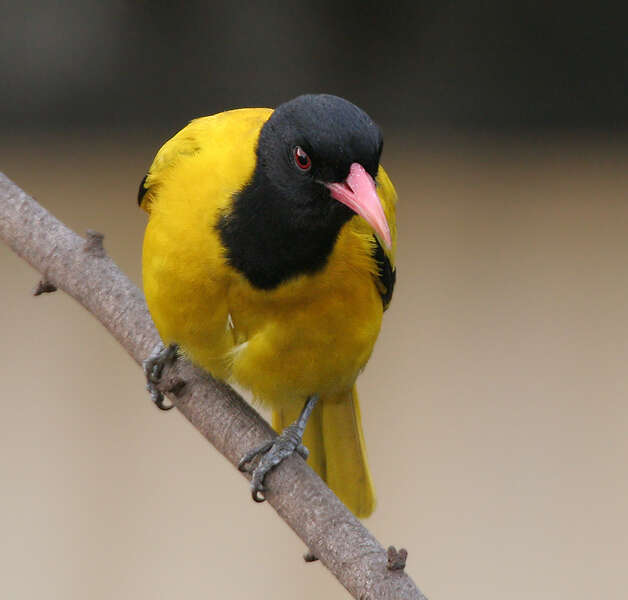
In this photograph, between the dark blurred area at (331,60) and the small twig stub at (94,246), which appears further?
the dark blurred area at (331,60)

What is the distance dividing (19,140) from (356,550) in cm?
299

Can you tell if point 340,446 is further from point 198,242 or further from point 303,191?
point 303,191

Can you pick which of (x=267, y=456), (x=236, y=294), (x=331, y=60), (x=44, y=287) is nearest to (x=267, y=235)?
(x=236, y=294)

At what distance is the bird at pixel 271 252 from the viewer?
2496mm

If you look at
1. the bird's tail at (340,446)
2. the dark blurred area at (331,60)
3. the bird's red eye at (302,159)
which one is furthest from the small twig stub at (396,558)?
the dark blurred area at (331,60)

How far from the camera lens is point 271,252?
265 centimetres

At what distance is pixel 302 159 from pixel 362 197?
18 cm

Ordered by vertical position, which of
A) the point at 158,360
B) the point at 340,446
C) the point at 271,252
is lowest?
the point at 158,360

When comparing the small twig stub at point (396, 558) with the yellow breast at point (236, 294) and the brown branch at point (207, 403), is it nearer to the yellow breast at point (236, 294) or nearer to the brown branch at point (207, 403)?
the brown branch at point (207, 403)

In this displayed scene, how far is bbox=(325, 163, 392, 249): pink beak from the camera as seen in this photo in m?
2.37

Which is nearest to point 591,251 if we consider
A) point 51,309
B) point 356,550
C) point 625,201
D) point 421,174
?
point 625,201

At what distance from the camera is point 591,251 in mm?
4852

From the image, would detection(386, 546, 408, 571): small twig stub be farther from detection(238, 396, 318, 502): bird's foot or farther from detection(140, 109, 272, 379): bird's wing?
detection(140, 109, 272, 379): bird's wing

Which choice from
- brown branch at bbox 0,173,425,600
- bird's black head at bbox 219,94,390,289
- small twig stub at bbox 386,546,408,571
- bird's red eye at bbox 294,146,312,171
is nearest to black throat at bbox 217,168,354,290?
bird's black head at bbox 219,94,390,289
